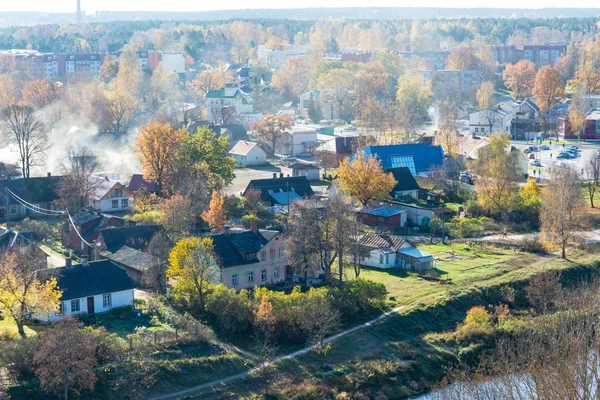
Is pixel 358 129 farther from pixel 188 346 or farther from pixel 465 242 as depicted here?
pixel 188 346

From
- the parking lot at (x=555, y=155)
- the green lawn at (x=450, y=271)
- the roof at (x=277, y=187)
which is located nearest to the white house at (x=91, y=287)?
the green lawn at (x=450, y=271)

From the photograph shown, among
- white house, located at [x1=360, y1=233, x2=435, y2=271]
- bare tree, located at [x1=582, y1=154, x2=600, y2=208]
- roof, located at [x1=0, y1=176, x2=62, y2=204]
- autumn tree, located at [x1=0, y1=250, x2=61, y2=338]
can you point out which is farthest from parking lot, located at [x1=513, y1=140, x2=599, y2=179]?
autumn tree, located at [x1=0, y1=250, x2=61, y2=338]

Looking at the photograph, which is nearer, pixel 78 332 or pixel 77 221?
pixel 78 332

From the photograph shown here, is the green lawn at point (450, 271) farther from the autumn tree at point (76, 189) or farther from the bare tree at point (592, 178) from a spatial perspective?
the autumn tree at point (76, 189)

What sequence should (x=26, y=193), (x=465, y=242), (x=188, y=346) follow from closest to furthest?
(x=188, y=346)
(x=465, y=242)
(x=26, y=193)

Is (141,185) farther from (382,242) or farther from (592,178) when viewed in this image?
(592,178)

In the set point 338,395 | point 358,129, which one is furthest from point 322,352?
point 358,129

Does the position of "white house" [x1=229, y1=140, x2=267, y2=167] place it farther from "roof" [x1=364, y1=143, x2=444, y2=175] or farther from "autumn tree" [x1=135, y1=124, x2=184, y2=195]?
"autumn tree" [x1=135, y1=124, x2=184, y2=195]
